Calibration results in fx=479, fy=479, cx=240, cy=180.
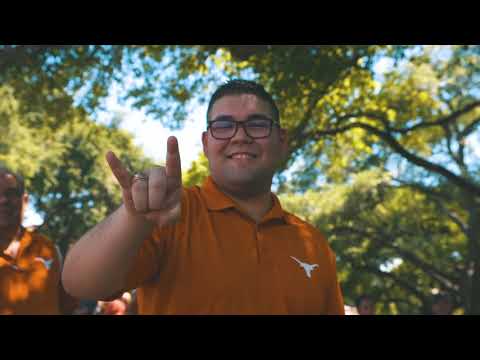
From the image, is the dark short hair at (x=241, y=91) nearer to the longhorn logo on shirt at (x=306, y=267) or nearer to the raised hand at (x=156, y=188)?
the longhorn logo on shirt at (x=306, y=267)

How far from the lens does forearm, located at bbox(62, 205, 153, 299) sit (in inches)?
60.5

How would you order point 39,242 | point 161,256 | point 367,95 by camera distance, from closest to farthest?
point 161,256, point 39,242, point 367,95

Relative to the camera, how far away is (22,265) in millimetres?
3744

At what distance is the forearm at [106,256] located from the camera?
5.04ft

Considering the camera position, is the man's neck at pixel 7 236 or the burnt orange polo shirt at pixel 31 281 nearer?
the burnt orange polo shirt at pixel 31 281

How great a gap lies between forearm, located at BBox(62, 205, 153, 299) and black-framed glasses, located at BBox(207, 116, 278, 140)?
31.2 inches

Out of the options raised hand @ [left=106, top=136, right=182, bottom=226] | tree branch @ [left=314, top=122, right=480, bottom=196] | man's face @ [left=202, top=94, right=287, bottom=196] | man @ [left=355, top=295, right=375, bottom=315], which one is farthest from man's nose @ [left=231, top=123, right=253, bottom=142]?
tree branch @ [left=314, top=122, right=480, bottom=196]

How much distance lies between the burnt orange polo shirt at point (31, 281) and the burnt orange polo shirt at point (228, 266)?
2.05 m

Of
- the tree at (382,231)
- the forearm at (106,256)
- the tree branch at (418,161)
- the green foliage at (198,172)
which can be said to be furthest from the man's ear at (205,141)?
the tree at (382,231)

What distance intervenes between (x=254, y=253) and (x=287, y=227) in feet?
1.06

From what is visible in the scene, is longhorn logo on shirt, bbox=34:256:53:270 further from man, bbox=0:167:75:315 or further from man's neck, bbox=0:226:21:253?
man's neck, bbox=0:226:21:253
